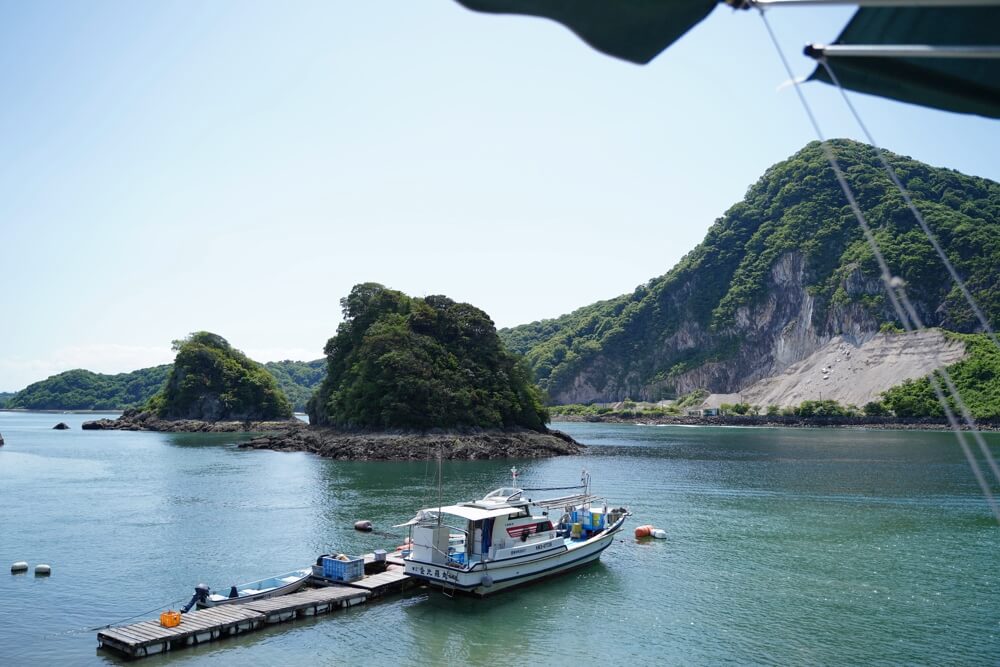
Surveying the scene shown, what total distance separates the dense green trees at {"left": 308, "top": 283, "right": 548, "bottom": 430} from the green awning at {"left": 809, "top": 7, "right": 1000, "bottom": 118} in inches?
3470

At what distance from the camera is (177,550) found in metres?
35.9

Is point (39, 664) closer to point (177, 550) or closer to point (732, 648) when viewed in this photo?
point (177, 550)

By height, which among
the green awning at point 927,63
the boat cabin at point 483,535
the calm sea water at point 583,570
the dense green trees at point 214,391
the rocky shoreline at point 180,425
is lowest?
the calm sea water at point 583,570

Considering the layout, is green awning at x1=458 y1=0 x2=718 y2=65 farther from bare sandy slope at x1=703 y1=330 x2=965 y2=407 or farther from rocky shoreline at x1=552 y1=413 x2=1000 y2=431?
bare sandy slope at x1=703 y1=330 x2=965 y2=407

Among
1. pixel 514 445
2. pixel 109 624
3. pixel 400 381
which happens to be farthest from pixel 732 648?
pixel 400 381

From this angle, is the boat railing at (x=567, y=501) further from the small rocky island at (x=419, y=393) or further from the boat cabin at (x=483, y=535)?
the small rocky island at (x=419, y=393)

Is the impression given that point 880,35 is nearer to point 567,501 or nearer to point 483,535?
point 483,535

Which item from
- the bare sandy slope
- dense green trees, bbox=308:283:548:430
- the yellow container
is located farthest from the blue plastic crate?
the bare sandy slope

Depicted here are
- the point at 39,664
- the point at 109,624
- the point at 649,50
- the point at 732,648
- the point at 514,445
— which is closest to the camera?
the point at 649,50

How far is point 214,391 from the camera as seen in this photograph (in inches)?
5851

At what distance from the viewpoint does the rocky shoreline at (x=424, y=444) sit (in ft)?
276

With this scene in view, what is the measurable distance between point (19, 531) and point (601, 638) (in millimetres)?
34114

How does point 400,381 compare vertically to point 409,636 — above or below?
above

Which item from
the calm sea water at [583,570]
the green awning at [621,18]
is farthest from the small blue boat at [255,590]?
the green awning at [621,18]
